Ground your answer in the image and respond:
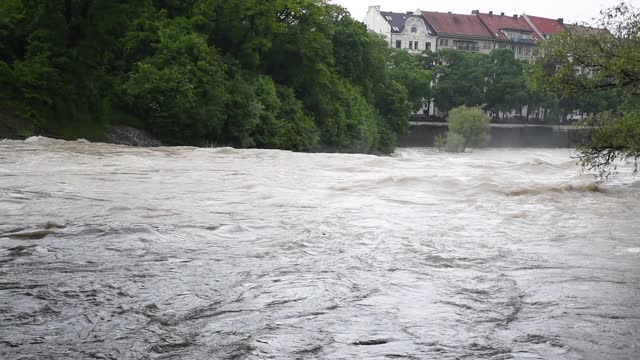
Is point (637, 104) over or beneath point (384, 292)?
over

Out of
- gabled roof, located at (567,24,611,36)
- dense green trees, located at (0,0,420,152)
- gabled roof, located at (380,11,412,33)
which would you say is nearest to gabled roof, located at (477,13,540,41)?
gabled roof, located at (380,11,412,33)

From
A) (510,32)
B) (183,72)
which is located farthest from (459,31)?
(183,72)

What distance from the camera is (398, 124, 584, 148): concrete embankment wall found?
246 ft

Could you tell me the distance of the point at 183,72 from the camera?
3566 centimetres

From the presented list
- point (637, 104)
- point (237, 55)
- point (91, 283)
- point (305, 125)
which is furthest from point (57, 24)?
point (91, 283)

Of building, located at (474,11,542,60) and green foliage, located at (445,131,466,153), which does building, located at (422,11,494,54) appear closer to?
building, located at (474,11,542,60)

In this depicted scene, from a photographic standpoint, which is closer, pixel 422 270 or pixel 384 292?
pixel 384 292

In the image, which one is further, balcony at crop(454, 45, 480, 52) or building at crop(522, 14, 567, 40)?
building at crop(522, 14, 567, 40)

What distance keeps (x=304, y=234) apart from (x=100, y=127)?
23.3 m

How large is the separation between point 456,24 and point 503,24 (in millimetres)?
8106

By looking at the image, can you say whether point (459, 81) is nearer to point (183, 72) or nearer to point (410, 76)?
point (410, 76)

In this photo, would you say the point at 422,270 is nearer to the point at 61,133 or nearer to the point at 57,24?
the point at 61,133

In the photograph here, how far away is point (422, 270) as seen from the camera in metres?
9.49

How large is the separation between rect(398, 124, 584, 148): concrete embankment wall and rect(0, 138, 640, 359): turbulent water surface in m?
56.5
